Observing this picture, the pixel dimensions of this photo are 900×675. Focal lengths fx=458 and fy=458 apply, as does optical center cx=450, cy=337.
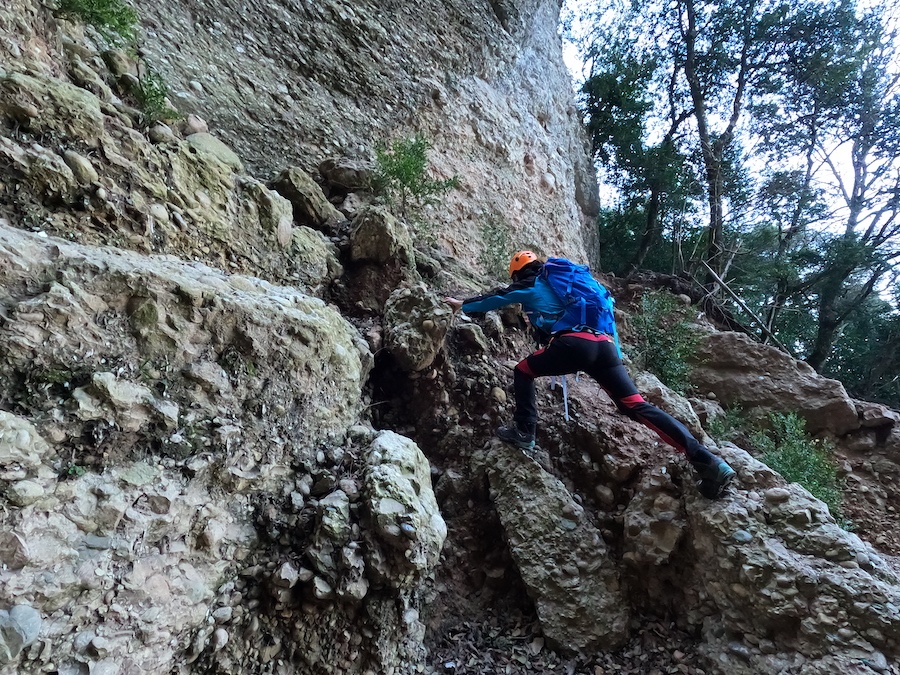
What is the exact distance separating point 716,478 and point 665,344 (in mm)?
3339

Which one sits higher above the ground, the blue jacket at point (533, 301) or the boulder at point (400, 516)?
the blue jacket at point (533, 301)

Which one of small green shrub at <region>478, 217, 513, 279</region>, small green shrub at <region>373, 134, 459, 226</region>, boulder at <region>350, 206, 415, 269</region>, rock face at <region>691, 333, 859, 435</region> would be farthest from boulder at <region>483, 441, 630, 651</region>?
rock face at <region>691, 333, 859, 435</region>

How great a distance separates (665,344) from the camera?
6102 millimetres

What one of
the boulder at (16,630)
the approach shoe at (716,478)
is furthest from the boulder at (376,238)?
the boulder at (16,630)

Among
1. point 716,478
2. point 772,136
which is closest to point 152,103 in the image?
point 716,478

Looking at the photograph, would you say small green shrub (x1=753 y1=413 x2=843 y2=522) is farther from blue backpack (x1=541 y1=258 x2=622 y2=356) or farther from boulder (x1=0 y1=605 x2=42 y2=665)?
boulder (x1=0 y1=605 x2=42 y2=665)

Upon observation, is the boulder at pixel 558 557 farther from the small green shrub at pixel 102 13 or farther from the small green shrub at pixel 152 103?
the small green shrub at pixel 102 13

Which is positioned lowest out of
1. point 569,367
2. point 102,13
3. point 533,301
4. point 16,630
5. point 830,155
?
point 16,630

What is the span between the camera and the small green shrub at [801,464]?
4.44 metres

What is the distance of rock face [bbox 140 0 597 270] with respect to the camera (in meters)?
4.90

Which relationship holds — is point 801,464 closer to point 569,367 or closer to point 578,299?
point 569,367

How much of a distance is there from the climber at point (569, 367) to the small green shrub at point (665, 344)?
281 cm

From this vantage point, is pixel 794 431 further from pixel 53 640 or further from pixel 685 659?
pixel 53 640

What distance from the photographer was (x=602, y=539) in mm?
3318
